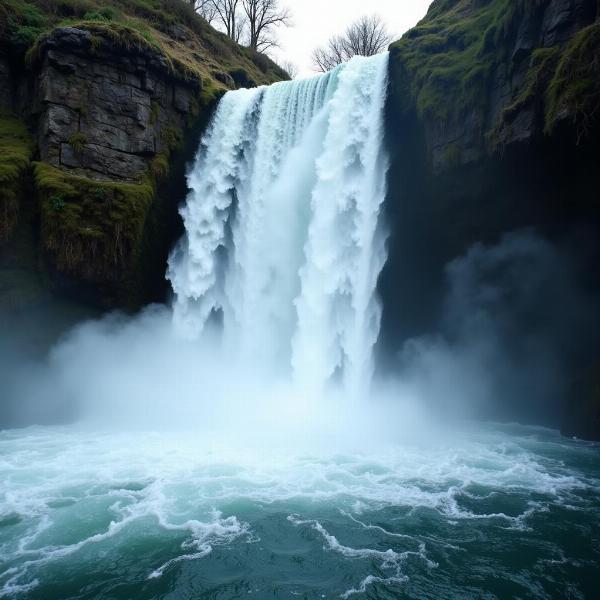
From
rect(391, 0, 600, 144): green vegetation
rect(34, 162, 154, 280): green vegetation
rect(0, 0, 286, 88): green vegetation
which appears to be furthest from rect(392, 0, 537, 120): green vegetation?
rect(34, 162, 154, 280): green vegetation

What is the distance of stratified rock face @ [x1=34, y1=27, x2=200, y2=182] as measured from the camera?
13.9m

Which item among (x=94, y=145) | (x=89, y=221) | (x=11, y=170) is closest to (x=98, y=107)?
(x=94, y=145)

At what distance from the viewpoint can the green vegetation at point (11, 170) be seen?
12.7 meters

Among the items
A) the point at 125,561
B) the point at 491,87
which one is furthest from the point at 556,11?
the point at 125,561

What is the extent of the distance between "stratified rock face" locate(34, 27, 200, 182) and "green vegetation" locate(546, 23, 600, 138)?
1207 centimetres

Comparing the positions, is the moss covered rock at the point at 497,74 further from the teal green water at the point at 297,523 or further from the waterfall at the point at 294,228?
the teal green water at the point at 297,523

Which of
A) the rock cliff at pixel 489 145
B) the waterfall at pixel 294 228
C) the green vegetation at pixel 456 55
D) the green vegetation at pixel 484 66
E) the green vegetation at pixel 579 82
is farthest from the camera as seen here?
the waterfall at pixel 294 228

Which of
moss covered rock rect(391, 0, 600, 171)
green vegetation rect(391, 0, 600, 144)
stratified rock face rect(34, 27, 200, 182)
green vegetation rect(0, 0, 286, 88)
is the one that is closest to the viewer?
green vegetation rect(391, 0, 600, 144)

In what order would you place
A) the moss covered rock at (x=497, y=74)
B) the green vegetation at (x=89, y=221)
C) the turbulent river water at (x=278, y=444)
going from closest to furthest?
1. the turbulent river water at (x=278, y=444)
2. the moss covered rock at (x=497, y=74)
3. the green vegetation at (x=89, y=221)

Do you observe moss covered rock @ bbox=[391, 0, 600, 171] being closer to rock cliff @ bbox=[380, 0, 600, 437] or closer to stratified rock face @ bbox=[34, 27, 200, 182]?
rock cliff @ bbox=[380, 0, 600, 437]

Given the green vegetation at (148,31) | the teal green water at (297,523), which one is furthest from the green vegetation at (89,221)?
the teal green water at (297,523)

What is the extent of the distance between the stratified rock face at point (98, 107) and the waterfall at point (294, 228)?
2.22 metres

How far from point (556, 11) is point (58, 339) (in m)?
15.8

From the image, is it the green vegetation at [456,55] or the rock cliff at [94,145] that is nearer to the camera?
the green vegetation at [456,55]
